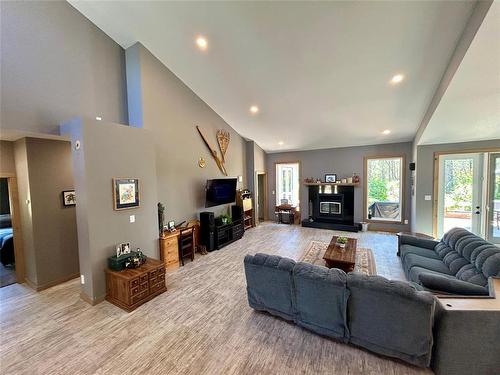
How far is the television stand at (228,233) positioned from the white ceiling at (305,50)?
3.11 metres

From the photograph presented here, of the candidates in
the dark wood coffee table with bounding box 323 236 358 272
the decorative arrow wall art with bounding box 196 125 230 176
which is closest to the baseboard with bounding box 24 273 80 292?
the decorative arrow wall art with bounding box 196 125 230 176

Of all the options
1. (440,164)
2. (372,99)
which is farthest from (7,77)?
(440,164)

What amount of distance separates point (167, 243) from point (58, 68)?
341 cm

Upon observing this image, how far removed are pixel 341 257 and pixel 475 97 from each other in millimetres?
3153

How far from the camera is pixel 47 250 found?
11.6 ft

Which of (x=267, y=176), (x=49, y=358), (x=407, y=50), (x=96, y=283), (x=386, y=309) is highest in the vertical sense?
(x=407, y=50)

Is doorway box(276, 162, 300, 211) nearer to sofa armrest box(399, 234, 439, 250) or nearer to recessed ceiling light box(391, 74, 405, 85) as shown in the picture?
sofa armrest box(399, 234, 439, 250)

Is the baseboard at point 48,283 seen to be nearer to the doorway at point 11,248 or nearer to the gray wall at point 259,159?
the doorway at point 11,248

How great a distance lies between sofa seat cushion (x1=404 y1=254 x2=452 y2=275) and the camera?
299 cm

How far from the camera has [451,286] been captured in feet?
7.54

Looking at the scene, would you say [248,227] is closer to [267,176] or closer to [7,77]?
[267,176]

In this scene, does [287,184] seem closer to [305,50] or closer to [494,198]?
[494,198]

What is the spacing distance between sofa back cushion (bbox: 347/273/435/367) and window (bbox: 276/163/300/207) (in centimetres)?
625

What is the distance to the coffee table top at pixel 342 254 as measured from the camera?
356cm
